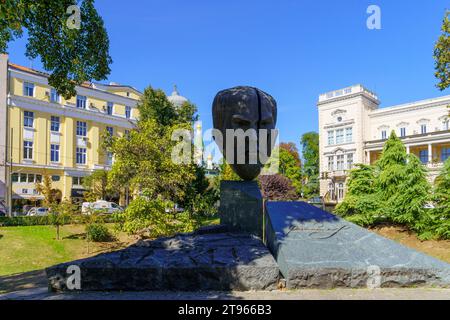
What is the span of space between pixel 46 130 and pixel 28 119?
1.88 m

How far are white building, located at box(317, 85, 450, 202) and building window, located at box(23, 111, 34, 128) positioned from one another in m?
32.3

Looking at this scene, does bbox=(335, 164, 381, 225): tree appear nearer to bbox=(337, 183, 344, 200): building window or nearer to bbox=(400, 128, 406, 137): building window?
bbox=(337, 183, 344, 200): building window

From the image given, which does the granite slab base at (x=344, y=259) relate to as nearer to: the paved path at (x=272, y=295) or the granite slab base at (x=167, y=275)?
the paved path at (x=272, y=295)

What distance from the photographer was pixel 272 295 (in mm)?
4891

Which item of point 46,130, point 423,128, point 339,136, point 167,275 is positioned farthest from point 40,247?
point 423,128

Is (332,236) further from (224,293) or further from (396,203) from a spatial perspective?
(396,203)

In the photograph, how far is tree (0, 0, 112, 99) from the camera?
919 centimetres

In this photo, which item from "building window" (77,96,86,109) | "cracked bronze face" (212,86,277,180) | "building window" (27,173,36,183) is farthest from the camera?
"building window" (77,96,86,109)

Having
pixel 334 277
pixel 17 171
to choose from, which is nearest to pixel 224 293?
pixel 334 277

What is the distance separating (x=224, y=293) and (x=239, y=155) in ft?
11.8

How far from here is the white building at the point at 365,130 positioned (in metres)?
37.0

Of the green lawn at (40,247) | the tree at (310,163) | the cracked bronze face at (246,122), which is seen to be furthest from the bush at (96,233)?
the tree at (310,163)

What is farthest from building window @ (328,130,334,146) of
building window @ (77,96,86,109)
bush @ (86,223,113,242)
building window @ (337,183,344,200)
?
bush @ (86,223,113,242)

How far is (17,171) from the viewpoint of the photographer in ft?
101
